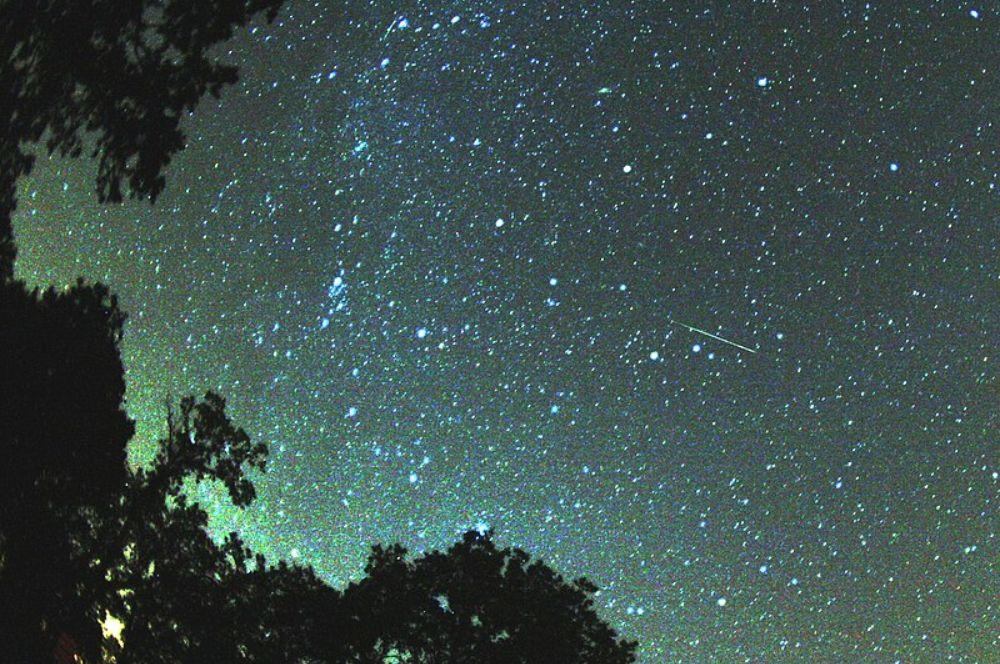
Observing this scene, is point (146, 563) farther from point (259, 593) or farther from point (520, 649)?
point (520, 649)

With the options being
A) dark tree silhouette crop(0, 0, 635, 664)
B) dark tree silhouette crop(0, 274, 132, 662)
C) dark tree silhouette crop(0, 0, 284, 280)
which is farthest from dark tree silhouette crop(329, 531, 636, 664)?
dark tree silhouette crop(0, 0, 284, 280)

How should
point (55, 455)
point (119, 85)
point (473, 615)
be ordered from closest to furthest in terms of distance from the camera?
point (119, 85), point (55, 455), point (473, 615)

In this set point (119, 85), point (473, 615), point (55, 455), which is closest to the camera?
point (119, 85)

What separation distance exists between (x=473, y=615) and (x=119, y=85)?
29.0 feet

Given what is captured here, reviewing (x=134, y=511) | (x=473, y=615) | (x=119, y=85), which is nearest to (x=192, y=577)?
(x=134, y=511)

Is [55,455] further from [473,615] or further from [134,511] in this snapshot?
[473,615]

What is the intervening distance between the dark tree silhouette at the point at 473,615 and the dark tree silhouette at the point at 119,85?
26.6ft

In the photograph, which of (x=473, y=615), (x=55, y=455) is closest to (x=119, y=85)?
(x=55, y=455)

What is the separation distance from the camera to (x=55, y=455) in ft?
27.4

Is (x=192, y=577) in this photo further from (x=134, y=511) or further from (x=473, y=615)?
(x=473, y=615)

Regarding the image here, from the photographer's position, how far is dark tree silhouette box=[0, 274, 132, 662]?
762 cm

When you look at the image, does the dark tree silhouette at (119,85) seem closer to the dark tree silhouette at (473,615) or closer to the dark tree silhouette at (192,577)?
the dark tree silhouette at (192,577)

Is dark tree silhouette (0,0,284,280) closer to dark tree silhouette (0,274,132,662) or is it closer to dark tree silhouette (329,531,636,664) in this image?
dark tree silhouette (0,274,132,662)

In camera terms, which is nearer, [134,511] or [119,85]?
[119,85]
